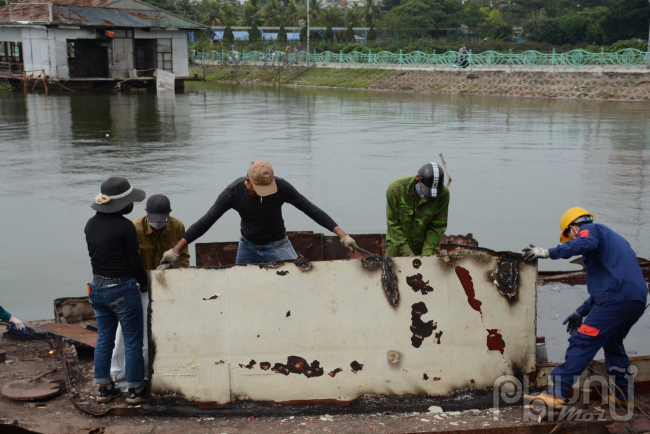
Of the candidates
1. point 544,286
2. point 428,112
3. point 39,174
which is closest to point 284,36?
point 428,112

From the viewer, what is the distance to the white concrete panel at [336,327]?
13.9 ft

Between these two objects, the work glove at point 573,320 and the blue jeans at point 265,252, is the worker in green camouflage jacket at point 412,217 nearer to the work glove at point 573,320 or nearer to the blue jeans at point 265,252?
the blue jeans at point 265,252

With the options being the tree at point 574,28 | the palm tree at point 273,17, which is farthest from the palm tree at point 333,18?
the tree at point 574,28

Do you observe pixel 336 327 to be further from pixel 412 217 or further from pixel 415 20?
pixel 415 20

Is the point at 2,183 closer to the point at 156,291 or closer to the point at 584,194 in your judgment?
the point at 156,291

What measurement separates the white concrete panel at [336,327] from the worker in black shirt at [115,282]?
0.58 feet

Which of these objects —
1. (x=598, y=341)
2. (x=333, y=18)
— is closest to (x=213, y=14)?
(x=333, y=18)

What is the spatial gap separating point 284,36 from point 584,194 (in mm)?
56788

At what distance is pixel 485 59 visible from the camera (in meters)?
38.5

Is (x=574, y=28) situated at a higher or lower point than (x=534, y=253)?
higher

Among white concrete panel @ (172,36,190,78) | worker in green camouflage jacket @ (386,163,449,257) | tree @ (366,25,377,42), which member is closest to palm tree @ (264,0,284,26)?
tree @ (366,25,377,42)

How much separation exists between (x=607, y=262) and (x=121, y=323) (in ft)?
10.6

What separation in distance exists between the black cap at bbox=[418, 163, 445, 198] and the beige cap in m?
1.23

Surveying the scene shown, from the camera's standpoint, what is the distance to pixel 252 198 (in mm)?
4938
